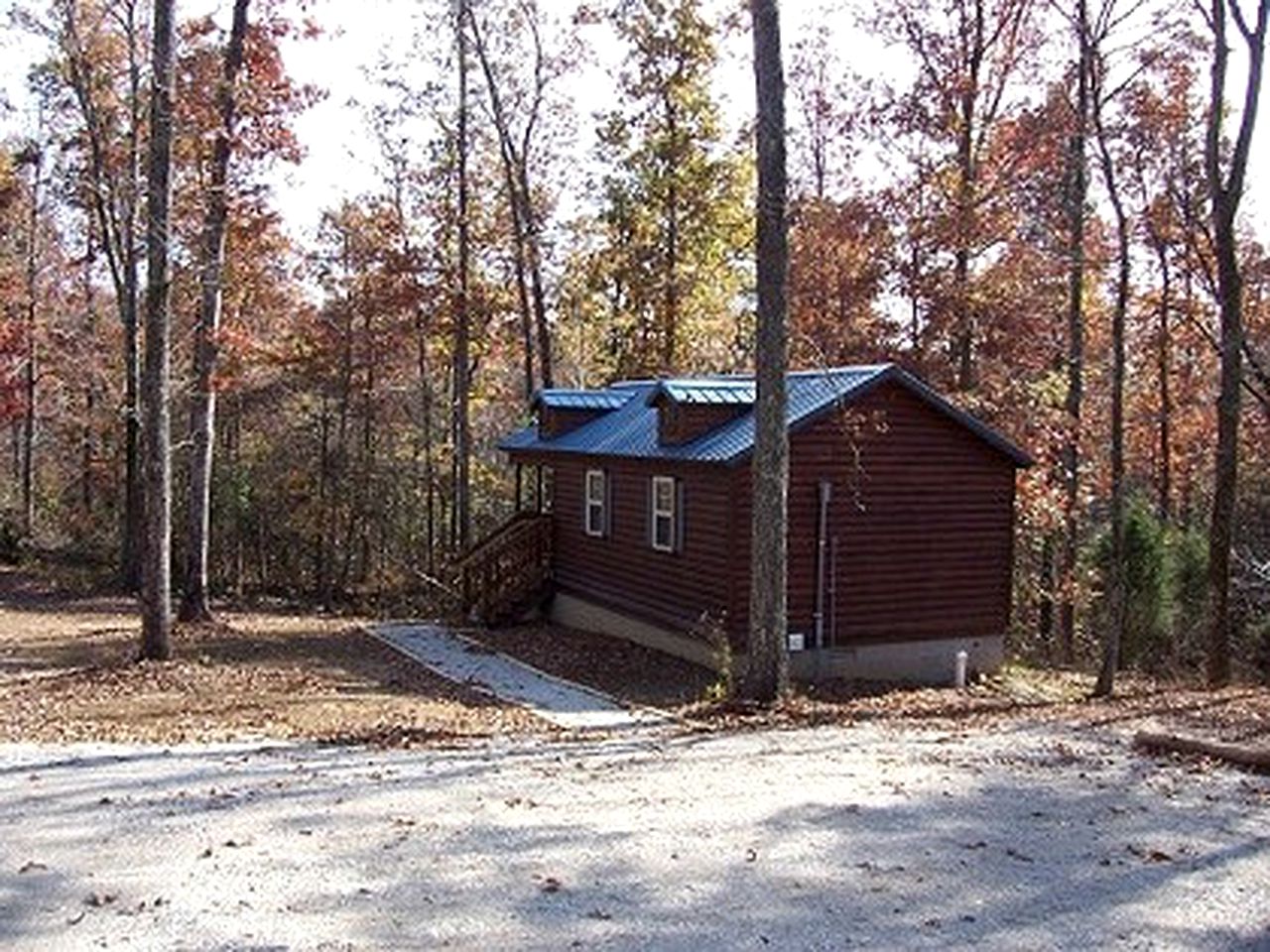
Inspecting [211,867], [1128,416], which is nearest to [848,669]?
[211,867]

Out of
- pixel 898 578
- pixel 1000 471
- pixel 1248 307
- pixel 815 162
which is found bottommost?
pixel 898 578

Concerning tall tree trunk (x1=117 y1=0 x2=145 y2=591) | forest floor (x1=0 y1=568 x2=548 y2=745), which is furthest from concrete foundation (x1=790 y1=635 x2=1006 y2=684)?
tall tree trunk (x1=117 y1=0 x2=145 y2=591)

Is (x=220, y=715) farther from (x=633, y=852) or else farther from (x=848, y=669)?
(x=848, y=669)

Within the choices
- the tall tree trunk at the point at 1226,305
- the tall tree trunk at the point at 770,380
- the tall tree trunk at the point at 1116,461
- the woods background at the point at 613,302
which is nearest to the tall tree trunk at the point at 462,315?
the woods background at the point at 613,302

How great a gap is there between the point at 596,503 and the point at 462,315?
9.76m

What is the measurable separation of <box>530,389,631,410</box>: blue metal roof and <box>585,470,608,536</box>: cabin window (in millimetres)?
1884

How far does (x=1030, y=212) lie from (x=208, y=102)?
15917mm

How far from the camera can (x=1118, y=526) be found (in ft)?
53.0

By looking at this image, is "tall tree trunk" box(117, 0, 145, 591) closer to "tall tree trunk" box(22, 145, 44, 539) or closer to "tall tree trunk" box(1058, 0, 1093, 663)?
"tall tree trunk" box(22, 145, 44, 539)

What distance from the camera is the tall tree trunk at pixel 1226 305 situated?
14875mm

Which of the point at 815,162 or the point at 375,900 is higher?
the point at 815,162

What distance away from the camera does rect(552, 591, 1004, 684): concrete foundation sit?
17.4 metres

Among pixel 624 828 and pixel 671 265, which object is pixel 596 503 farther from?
pixel 624 828

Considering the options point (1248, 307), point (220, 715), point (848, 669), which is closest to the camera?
point (220, 715)
